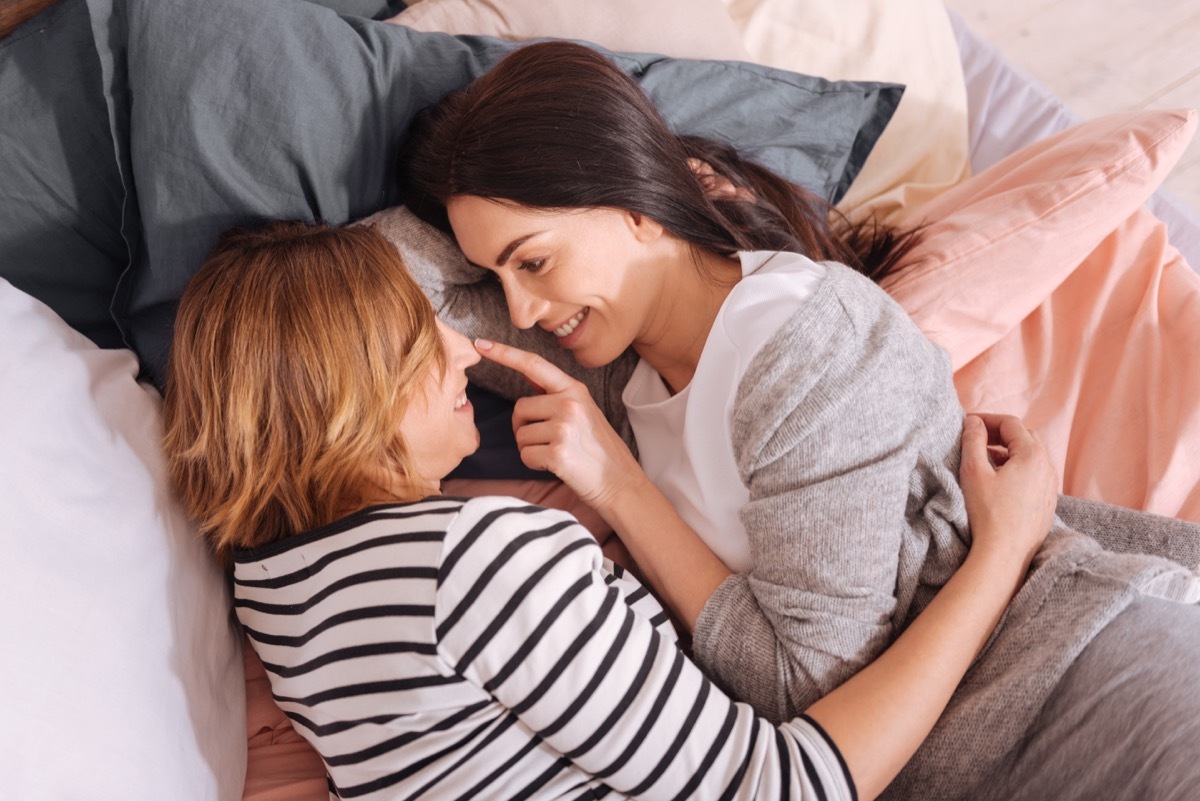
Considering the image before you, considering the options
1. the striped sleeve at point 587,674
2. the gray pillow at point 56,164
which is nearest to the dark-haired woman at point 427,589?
the striped sleeve at point 587,674

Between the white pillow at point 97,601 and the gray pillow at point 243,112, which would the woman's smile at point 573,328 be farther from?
the white pillow at point 97,601

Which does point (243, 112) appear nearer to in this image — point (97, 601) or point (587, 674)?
point (97, 601)

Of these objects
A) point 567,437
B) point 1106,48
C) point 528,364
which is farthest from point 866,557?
point 1106,48

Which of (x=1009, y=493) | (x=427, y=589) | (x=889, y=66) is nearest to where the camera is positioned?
(x=427, y=589)

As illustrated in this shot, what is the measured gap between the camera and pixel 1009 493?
1.03 meters

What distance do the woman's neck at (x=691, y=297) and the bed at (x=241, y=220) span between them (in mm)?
254

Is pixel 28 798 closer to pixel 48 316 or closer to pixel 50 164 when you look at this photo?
pixel 48 316

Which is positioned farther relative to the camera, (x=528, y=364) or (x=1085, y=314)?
(x=1085, y=314)

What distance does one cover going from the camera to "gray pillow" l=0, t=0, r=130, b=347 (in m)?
1.08

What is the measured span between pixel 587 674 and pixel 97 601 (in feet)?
1.50

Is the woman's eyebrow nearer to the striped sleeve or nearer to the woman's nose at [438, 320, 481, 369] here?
the woman's nose at [438, 320, 481, 369]

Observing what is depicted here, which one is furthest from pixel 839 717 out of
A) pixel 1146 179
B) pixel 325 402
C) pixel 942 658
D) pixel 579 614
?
pixel 1146 179

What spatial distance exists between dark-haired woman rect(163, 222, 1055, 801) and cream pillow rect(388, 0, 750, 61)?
0.45 metres

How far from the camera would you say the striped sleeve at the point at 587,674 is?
0.80 metres
